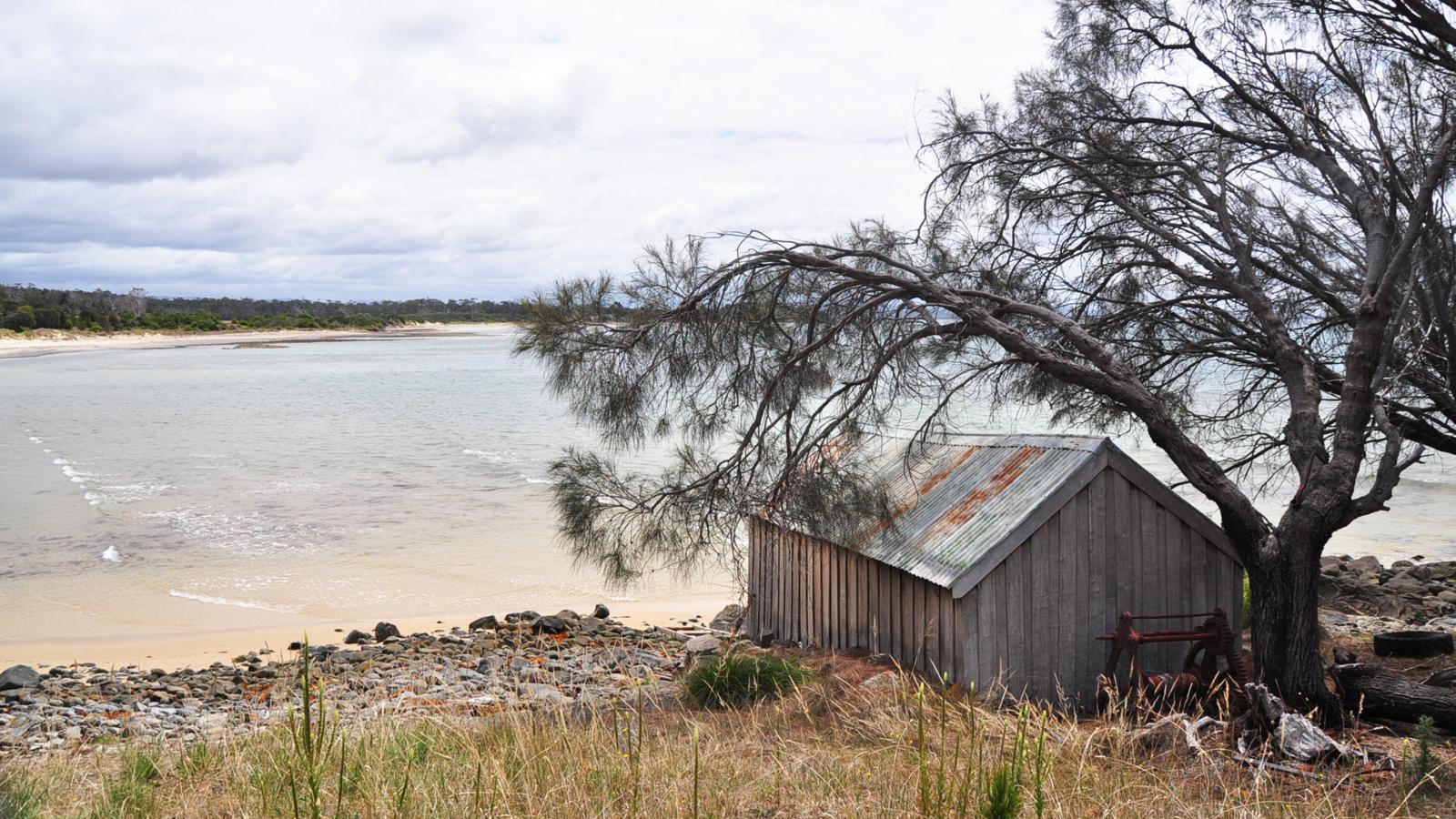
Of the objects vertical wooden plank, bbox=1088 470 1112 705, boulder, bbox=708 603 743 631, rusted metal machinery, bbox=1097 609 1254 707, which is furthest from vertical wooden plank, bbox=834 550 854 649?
boulder, bbox=708 603 743 631

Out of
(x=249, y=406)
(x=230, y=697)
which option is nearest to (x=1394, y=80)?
(x=230, y=697)

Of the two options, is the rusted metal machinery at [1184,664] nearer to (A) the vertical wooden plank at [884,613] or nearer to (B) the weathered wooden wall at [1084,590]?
(B) the weathered wooden wall at [1084,590]

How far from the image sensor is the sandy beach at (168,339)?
3420 inches

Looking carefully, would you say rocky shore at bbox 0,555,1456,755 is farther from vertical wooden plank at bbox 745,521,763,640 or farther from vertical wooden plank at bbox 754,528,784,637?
vertical wooden plank at bbox 754,528,784,637

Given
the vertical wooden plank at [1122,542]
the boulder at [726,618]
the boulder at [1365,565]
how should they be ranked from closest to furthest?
the vertical wooden plank at [1122,542], the boulder at [726,618], the boulder at [1365,565]

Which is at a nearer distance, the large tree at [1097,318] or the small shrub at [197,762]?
the small shrub at [197,762]

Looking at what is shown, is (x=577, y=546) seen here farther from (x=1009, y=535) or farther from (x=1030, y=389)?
(x=1030, y=389)

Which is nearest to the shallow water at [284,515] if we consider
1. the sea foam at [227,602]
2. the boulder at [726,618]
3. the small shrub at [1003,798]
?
the sea foam at [227,602]

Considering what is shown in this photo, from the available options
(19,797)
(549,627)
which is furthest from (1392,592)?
(19,797)

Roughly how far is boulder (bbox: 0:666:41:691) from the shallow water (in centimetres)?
266

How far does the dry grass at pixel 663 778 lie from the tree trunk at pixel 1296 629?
5.79ft

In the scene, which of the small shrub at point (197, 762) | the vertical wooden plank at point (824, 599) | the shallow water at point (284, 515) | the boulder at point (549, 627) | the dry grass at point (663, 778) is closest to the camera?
the dry grass at point (663, 778)

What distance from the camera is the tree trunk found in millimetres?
7473

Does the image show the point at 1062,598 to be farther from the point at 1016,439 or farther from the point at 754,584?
the point at 754,584
